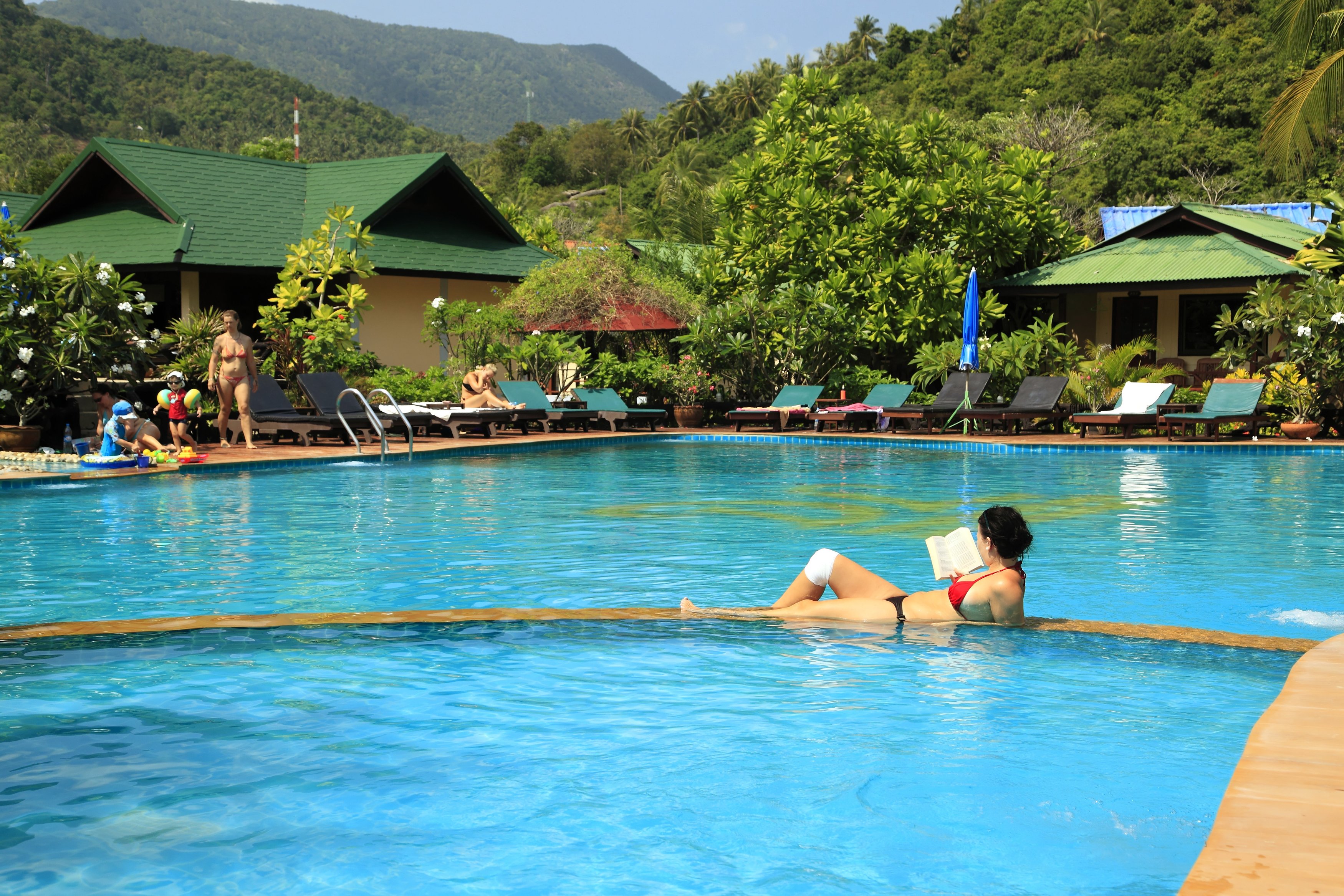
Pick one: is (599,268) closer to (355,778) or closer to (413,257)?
(413,257)

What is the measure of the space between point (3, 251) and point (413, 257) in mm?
10208

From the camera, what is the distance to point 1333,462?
1596 centimetres

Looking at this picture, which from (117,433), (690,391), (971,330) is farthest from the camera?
(690,391)

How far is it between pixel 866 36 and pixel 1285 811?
10296 centimetres

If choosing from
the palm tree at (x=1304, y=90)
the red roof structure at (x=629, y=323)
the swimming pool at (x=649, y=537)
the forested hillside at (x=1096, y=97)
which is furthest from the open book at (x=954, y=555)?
the forested hillside at (x=1096, y=97)

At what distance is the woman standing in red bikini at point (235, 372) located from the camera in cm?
1645

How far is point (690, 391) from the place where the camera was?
23.6 m

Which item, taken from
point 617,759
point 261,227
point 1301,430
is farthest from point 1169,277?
point 617,759

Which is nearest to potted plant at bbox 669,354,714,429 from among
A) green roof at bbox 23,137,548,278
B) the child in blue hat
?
green roof at bbox 23,137,548,278

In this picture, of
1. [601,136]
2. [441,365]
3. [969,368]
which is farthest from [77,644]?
[601,136]

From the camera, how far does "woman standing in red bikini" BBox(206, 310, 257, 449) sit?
16.5m

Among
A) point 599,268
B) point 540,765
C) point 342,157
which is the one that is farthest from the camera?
point 342,157

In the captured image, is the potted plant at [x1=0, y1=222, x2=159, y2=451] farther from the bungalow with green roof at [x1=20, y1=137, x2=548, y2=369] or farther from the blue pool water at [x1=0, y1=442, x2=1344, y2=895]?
the blue pool water at [x1=0, y1=442, x2=1344, y2=895]

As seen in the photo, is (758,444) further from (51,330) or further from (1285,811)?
(1285,811)
